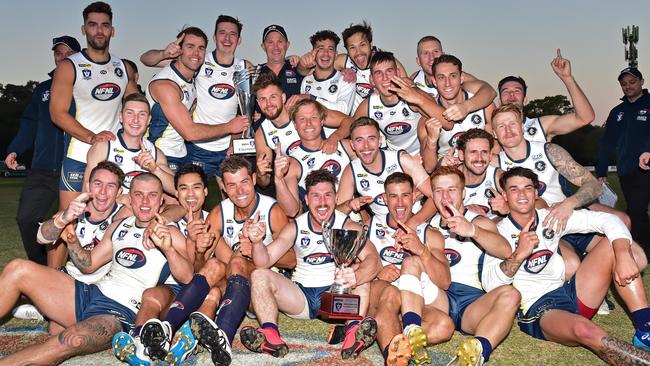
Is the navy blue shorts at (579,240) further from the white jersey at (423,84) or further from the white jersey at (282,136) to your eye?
the white jersey at (282,136)

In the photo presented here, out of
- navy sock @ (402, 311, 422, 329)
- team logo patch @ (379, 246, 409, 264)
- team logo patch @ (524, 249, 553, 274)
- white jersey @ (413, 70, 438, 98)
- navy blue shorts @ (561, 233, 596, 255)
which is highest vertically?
white jersey @ (413, 70, 438, 98)

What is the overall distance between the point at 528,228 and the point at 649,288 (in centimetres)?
242

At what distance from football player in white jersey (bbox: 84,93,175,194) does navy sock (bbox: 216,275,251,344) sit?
4.89 feet

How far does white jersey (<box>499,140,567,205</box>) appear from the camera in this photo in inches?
219

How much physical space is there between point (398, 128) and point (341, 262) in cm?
235

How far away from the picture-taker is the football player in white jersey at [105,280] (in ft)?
13.4

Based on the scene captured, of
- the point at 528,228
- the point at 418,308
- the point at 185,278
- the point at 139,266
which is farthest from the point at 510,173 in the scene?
the point at 139,266

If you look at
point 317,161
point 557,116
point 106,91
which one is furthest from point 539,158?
point 106,91

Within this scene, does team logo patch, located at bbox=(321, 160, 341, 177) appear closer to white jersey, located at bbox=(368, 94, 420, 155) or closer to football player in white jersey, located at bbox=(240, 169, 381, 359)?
white jersey, located at bbox=(368, 94, 420, 155)

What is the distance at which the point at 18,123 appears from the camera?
56719 millimetres

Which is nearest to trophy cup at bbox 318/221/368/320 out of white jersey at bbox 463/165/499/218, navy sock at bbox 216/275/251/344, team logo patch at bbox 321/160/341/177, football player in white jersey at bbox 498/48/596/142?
navy sock at bbox 216/275/251/344

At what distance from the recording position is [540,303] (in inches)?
176

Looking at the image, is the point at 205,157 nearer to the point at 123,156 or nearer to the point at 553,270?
the point at 123,156

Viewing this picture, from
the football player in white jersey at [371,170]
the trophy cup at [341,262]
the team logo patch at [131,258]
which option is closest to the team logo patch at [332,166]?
the football player in white jersey at [371,170]
